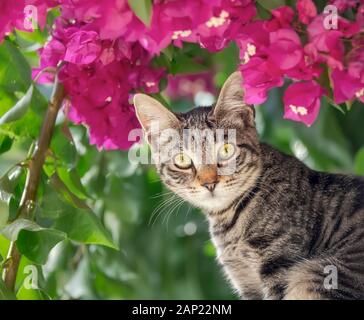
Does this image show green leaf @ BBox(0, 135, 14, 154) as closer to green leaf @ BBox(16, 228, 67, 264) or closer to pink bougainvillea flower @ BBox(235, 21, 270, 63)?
green leaf @ BBox(16, 228, 67, 264)

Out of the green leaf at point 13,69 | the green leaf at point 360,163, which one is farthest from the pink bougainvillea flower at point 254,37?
the green leaf at point 360,163

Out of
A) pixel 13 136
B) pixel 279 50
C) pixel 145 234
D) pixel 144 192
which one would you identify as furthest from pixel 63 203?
pixel 145 234

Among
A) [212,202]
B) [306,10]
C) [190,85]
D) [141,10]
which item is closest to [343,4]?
[306,10]

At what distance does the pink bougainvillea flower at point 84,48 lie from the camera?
1281 millimetres

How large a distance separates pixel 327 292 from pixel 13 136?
0.57 meters

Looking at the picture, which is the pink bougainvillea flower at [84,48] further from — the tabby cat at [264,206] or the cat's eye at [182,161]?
the cat's eye at [182,161]

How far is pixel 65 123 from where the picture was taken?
1516 mm

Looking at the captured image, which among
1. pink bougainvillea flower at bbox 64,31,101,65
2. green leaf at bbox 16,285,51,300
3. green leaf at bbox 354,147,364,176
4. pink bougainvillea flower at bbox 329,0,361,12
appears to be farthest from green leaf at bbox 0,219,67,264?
green leaf at bbox 354,147,364,176

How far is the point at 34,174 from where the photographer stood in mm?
1389

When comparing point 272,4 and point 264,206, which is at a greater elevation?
point 272,4

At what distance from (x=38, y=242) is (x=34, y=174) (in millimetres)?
168

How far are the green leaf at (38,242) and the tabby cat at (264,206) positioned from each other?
26 cm

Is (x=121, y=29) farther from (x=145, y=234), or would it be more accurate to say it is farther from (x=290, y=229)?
(x=145, y=234)

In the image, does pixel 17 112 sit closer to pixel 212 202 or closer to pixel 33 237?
pixel 33 237
